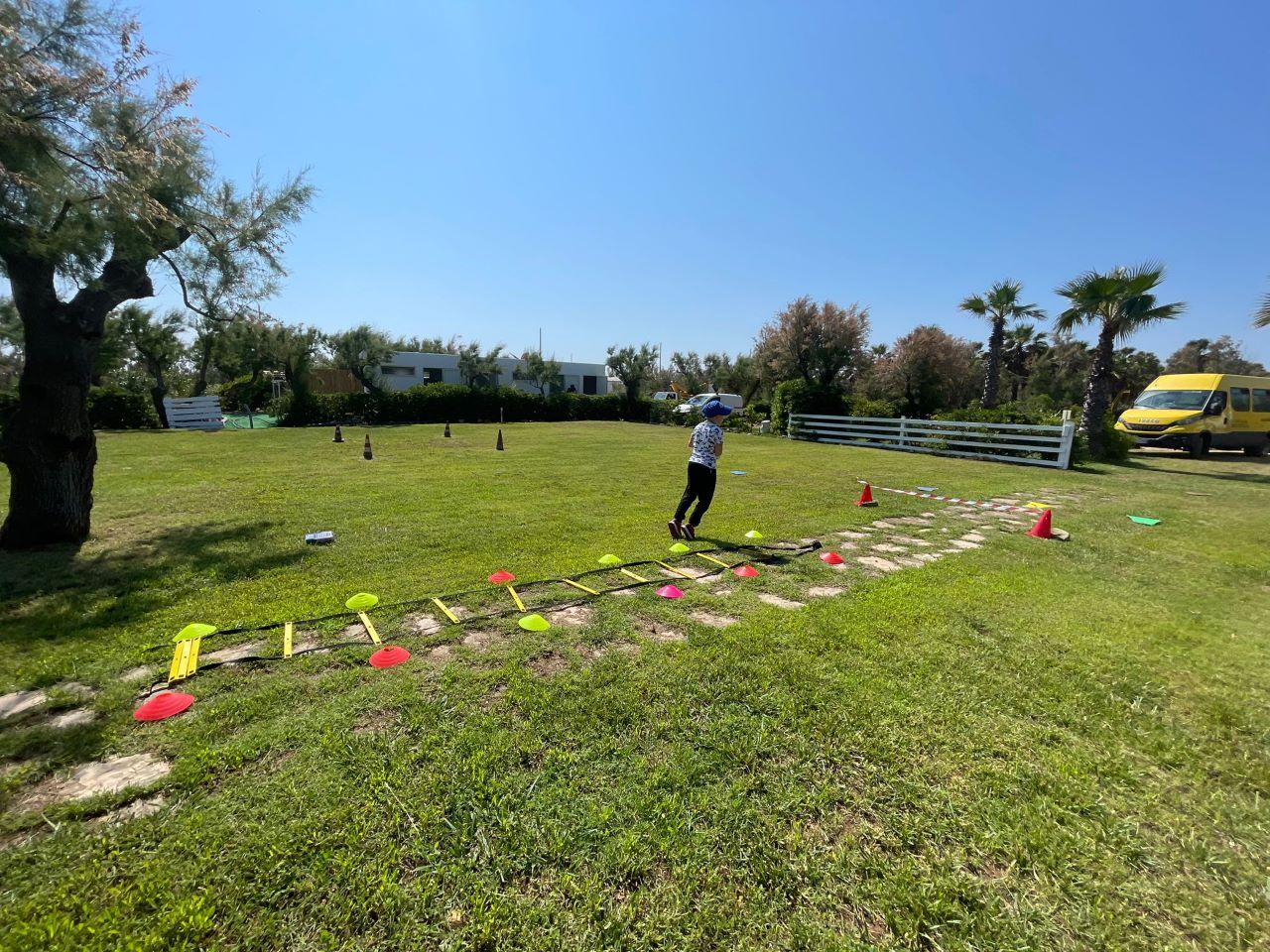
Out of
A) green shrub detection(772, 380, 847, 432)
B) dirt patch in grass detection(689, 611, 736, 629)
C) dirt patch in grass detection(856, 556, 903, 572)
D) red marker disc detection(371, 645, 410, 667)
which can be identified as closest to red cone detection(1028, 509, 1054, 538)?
dirt patch in grass detection(856, 556, 903, 572)

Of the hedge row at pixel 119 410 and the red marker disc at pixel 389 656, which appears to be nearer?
the red marker disc at pixel 389 656

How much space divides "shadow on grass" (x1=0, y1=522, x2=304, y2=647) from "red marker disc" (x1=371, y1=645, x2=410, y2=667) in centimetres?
195

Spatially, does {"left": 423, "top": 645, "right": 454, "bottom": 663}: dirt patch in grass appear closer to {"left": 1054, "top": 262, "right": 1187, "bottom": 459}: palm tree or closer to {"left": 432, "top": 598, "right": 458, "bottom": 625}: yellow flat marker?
{"left": 432, "top": 598, "right": 458, "bottom": 625}: yellow flat marker

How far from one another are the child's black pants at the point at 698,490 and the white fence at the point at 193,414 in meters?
25.6

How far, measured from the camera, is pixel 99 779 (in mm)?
2105

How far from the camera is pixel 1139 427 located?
16.6 metres

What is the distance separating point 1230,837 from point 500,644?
3315 mm

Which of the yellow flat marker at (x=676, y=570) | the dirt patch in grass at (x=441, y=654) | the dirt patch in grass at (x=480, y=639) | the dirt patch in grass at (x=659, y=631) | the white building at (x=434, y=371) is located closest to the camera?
the dirt patch in grass at (x=441, y=654)

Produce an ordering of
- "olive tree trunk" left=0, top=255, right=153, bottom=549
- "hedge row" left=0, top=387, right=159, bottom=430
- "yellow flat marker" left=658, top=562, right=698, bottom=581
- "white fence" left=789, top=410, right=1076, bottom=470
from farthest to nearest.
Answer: "hedge row" left=0, top=387, right=159, bottom=430
"white fence" left=789, top=410, right=1076, bottom=470
"olive tree trunk" left=0, top=255, right=153, bottom=549
"yellow flat marker" left=658, top=562, right=698, bottom=581

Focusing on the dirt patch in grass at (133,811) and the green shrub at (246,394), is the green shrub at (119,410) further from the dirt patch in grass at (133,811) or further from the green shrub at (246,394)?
the dirt patch in grass at (133,811)

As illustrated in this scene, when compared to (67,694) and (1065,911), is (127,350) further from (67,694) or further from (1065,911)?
(1065,911)

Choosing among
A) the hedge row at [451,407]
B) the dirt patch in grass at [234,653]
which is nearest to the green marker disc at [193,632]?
the dirt patch in grass at [234,653]

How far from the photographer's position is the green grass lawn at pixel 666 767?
161 cm

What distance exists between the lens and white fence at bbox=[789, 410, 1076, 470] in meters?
13.1
